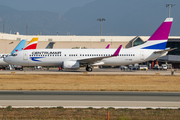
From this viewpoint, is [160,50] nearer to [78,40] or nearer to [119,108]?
[119,108]

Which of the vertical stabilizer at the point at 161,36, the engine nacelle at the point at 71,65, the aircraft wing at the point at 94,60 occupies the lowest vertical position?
the engine nacelle at the point at 71,65

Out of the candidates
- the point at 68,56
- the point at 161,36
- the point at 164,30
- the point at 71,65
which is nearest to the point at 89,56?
the point at 68,56

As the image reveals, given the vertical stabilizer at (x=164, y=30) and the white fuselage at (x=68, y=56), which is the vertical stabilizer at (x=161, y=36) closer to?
the vertical stabilizer at (x=164, y=30)

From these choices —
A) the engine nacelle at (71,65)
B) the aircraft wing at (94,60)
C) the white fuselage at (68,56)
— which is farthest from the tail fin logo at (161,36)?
the engine nacelle at (71,65)

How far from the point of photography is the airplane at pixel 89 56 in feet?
156

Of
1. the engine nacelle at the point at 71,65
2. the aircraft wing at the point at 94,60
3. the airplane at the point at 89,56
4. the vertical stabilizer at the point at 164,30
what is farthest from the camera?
the vertical stabilizer at the point at 164,30

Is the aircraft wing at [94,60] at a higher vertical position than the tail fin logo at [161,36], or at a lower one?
lower

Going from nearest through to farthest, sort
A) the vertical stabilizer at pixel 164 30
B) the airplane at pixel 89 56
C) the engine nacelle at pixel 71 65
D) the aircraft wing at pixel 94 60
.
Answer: the aircraft wing at pixel 94 60, the engine nacelle at pixel 71 65, the airplane at pixel 89 56, the vertical stabilizer at pixel 164 30

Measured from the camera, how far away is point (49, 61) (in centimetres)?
4762

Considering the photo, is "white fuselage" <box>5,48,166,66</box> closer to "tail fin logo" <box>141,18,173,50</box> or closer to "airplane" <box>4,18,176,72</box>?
"airplane" <box>4,18,176,72</box>

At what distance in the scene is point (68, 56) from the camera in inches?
1890

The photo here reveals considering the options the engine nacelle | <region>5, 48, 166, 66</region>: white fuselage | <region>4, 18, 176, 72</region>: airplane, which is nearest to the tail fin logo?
<region>4, 18, 176, 72</region>: airplane

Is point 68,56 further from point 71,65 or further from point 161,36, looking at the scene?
point 161,36

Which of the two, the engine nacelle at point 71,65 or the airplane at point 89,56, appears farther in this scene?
the airplane at point 89,56
